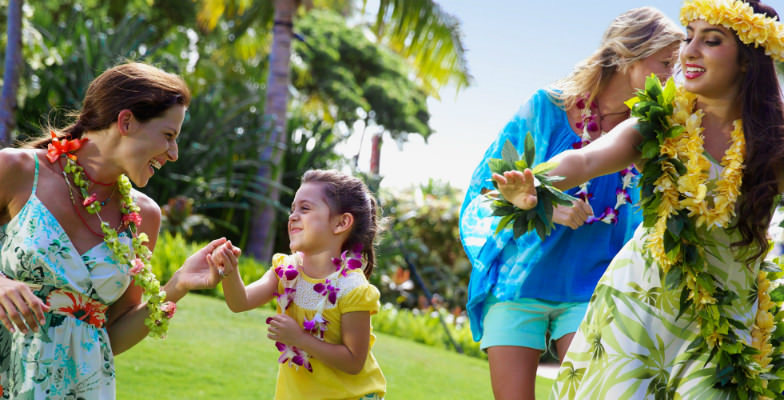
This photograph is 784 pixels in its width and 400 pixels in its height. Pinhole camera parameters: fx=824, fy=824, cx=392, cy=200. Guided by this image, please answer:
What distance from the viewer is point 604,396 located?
2.47m

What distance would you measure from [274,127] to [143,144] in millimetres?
9021

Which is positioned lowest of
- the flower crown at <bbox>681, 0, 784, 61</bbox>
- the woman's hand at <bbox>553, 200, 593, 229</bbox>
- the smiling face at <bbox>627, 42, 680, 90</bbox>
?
the woman's hand at <bbox>553, 200, 593, 229</bbox>

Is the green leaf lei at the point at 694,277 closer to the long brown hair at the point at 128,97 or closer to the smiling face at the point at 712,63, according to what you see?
the smiling face at the point at 712,63

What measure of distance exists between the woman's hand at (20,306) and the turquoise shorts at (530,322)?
1.62 meters

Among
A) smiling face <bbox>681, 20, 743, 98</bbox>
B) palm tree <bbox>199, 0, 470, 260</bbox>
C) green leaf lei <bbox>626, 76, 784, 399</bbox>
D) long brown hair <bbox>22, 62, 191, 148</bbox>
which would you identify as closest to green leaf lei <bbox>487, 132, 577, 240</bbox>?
green leaf lei <bbox>626, 76, 784, 399</bbox>

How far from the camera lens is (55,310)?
2582mm

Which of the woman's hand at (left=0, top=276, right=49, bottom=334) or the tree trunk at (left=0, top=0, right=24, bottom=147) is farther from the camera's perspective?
the tree trunk at (left=0, top=0, right=24, bottom=147)

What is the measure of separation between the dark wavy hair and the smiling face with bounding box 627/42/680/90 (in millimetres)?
587

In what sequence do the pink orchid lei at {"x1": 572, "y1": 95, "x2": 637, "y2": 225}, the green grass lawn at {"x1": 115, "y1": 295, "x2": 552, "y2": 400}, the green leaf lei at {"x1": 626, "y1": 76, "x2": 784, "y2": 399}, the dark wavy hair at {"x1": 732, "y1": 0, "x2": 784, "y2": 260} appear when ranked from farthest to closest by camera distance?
the green grass lawn at {"x1": 115, "y1": 295, "x2": 552, "y2": 400} → the pink orchid lei at {"x1": 572, "y1": 95, "x2": 637, "y2": 225} → the dark wavy hair at {"x1": 732, "y1": 0, "x2": 784, "y2": 260} → the green leaf lei at {"x1": 626, "y1": 76, "x2": 784, "y2": 399}

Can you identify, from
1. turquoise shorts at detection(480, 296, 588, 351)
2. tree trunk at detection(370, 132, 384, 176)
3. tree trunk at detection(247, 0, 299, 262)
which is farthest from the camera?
tree trunk at detection(370, 132, 384, 176)

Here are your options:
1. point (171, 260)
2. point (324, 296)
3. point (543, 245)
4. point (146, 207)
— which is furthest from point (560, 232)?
point (171, 260)

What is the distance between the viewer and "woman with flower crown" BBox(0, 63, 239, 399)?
2559 millimetres

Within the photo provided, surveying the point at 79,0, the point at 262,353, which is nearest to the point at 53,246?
the point at 262,353

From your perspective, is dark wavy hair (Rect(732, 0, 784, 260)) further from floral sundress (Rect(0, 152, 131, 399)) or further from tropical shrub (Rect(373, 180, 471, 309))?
tropical shrub (Rect(373, 180, 471, 309))
